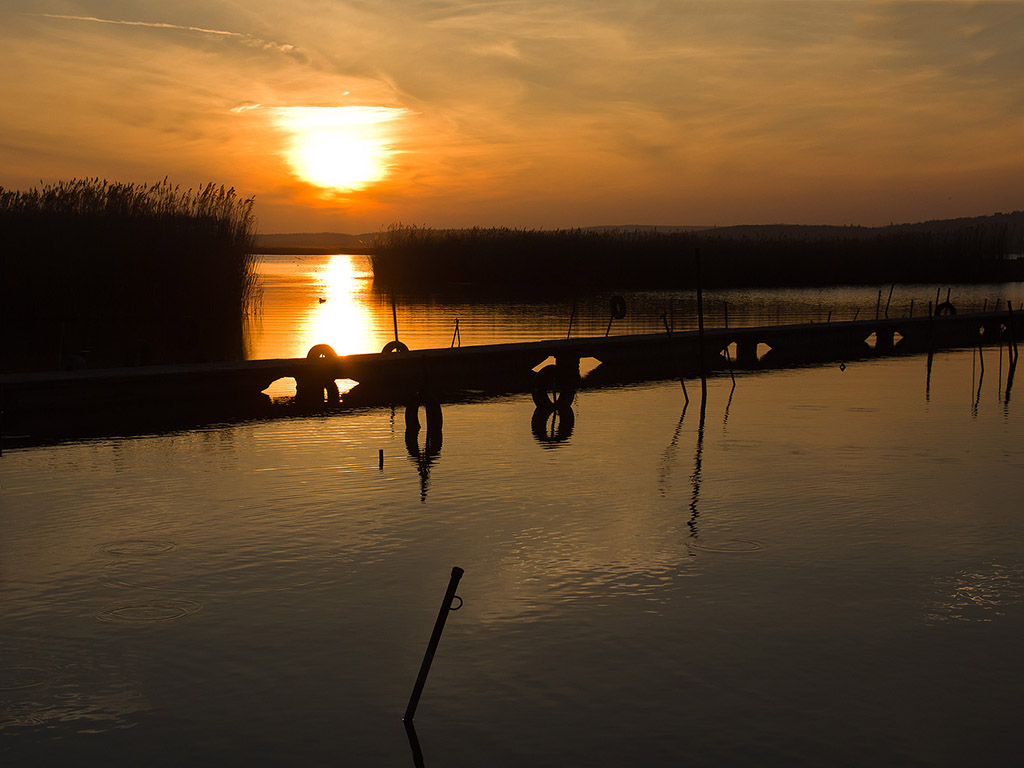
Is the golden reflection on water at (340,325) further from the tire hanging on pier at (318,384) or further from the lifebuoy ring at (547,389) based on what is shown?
the lifebuoy ring at (547,389)

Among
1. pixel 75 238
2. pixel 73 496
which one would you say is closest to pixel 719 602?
pixel 73 496

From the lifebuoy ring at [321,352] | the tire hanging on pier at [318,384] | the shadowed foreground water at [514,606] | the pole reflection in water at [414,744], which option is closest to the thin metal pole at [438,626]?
the pole reflection in water at [414,744]

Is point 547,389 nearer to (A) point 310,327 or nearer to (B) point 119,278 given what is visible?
(B) point 119,278

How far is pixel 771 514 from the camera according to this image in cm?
1104

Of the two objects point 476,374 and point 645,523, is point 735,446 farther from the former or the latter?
point 476,374

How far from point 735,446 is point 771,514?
474 cm

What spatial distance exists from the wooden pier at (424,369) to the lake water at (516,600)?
9.89ft

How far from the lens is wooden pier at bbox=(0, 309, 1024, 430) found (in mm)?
18438

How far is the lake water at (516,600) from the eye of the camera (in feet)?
19.6

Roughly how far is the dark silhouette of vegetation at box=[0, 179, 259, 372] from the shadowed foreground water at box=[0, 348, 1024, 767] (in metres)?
11.3

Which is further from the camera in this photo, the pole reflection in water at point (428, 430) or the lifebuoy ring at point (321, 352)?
the lifebuoy ring at point (321, 352)

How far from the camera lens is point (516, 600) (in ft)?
26.8

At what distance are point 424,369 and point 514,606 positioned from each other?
20.7 feet

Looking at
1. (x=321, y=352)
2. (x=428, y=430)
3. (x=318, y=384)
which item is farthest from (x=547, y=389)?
(x=321, y=352)
